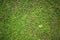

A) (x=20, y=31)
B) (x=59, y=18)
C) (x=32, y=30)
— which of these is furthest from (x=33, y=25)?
(x=59, y=18)

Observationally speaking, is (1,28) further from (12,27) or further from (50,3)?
(50,3)

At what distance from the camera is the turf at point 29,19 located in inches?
91.0

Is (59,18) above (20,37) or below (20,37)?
above

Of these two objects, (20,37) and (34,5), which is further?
(34,5)

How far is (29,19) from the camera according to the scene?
2.41 meters

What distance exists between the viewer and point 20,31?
2.34 m

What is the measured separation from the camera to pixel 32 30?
2.34m

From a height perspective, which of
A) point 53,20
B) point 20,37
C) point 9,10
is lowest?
point 20,37

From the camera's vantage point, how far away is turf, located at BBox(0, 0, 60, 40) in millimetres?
2312

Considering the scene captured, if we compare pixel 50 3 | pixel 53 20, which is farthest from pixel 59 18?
pixel 50 3

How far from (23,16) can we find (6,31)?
0.38 m

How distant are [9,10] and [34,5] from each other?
435 mm

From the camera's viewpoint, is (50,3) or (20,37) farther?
(50,3)

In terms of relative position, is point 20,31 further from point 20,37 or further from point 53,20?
point 53,20
